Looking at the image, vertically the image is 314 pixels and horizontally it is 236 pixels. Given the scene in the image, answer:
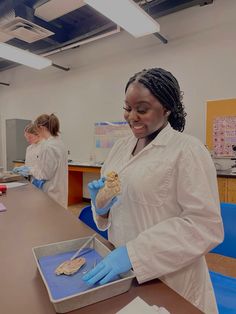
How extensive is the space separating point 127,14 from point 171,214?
2.42 meters

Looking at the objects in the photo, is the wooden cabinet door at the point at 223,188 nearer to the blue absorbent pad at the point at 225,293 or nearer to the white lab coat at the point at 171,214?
the blue absorbent pad at the point at 225,293

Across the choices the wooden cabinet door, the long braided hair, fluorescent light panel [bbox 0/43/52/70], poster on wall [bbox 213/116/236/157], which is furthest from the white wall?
the long braided hair

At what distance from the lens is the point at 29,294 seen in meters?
0.66

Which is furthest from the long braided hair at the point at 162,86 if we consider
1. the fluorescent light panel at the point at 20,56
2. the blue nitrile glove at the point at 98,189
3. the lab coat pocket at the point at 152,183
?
the fluorescent light panel at the point at 20,56

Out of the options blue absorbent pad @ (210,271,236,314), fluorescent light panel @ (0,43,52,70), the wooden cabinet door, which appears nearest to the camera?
blue absorbent pad @ (210,271,236,314)

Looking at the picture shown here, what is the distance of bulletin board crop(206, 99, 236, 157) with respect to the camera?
3.40 m

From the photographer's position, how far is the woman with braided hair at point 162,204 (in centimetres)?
74

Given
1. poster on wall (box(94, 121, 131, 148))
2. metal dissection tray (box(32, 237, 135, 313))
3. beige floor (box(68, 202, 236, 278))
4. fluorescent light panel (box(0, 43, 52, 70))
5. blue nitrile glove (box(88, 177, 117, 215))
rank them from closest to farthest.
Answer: metal dissection tray (box(32, 237, 135, 313)) → blue nitrile glove (box(88, 177, 117, 215)) → beige floor (box(68, 202, 236, 278)) → fluorescent light panel (box(0, 43, 52, 70)) → poster on wall (box(94, 121, 131, 148))

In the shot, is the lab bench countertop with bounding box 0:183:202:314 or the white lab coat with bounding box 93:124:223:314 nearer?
the lab bench countertop with bounding box 0:183:202:314

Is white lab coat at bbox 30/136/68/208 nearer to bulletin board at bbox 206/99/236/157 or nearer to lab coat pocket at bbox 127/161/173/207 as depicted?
lab coat pocket at bbox 127/161/173/207

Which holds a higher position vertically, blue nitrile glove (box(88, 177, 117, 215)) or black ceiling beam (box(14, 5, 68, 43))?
black ceiling beam (box(14, 5, 68, 43))

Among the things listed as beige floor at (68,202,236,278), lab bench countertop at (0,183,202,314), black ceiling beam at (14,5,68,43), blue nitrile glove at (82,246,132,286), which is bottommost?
beige floor at (68,202,236,278)

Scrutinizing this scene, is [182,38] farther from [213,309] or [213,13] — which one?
[213,309]

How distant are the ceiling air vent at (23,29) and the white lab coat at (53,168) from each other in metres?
2.01
